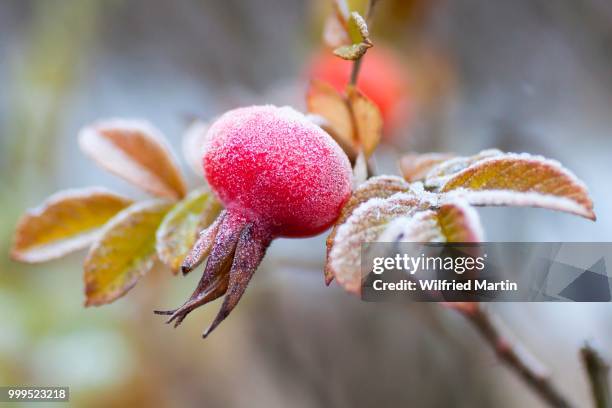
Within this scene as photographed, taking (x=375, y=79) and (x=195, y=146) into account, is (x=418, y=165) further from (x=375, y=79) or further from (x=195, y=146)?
(x=375, y=79)

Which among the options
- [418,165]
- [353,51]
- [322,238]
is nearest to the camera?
[353,51]

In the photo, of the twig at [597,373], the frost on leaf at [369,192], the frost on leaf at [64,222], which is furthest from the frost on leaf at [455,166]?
the frost on leaf at [64,222]

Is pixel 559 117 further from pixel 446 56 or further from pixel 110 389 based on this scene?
pixel 110 389

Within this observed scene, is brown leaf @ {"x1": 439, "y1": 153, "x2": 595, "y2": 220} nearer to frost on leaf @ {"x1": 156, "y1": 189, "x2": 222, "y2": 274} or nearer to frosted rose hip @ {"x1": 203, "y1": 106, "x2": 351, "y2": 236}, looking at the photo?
frosted rose hip @ {"x1": 203, "y1": 106, "x2": 351, "y2": 236}

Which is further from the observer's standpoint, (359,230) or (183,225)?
(183,225)

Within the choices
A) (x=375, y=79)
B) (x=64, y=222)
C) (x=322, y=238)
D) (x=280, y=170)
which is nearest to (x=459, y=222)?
(x=280, y=170)

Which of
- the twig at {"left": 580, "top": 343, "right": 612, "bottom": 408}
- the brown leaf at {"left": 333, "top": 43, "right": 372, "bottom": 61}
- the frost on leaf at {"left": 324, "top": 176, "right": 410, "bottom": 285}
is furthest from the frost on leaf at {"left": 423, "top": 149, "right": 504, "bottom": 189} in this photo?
the twig at {"left": 580, "top": 343, "right": 612, "bottom": 408}

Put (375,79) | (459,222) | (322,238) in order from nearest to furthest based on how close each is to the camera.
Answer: (459,222) → (375,79) → (322,238)
